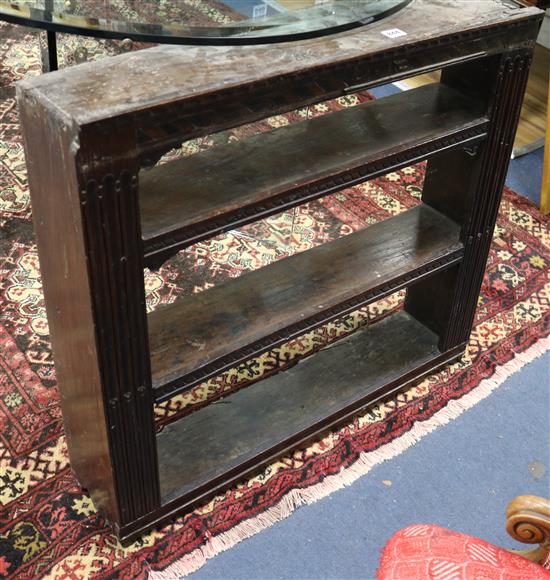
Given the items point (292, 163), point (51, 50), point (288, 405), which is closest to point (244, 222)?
point (292, 163)

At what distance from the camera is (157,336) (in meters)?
1.83

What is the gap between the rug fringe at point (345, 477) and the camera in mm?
1901

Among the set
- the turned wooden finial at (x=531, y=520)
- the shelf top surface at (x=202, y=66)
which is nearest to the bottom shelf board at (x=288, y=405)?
the turned wooden finial at (x=531, y=520)

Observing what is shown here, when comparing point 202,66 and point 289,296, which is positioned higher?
point 202,66

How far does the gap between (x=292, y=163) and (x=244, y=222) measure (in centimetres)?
19

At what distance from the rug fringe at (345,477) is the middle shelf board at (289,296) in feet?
1.37

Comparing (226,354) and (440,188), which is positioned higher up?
(440,188)

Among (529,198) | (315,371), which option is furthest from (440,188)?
(529,198)

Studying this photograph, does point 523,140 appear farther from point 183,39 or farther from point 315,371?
point 183,39

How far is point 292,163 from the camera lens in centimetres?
174

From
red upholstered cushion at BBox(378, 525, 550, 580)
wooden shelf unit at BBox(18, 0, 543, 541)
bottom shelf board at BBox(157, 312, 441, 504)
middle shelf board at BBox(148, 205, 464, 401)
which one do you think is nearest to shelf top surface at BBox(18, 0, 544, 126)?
wooden shelf unit at BBox(18, 0, 543, 541)

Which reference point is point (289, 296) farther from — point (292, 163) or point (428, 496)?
point (428, 496)

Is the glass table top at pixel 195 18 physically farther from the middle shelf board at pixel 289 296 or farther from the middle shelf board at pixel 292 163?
the middle shelf board at pixel 289 296

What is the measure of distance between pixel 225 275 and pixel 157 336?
90 centimetres
